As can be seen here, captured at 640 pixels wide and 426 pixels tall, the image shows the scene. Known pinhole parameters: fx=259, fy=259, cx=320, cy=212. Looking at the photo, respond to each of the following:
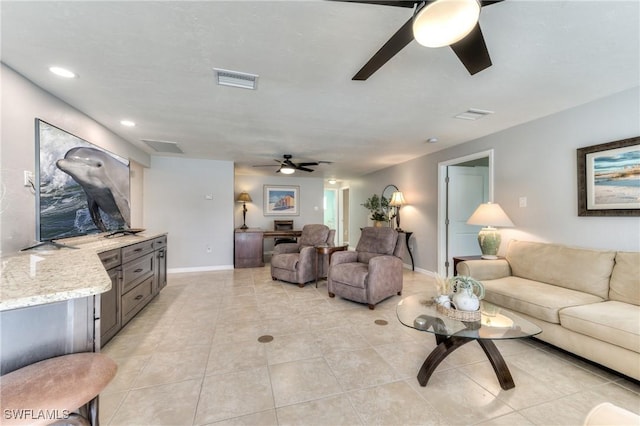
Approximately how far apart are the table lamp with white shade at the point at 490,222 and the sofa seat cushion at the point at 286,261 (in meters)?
2.60

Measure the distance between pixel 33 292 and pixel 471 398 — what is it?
7.57 ft

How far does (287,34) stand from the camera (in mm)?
1612

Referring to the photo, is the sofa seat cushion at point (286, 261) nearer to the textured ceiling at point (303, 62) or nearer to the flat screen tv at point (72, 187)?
the textured ceiling at point (303, 62)

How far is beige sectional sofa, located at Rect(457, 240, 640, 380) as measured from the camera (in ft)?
5.89

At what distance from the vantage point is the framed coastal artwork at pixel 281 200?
7.04 meters

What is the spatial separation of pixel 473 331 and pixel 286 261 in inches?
119

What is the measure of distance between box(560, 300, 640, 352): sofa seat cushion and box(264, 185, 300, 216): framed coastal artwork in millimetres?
5914

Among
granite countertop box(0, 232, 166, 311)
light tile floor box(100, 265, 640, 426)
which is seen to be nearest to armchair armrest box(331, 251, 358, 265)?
light tile floor box(100, 265, 640, 426)

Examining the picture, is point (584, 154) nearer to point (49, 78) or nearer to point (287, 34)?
point (287, 34)

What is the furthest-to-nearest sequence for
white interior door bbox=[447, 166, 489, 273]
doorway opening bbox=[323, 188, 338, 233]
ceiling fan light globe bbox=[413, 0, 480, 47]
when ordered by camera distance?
doorway opening bbox=[323, 188, 338, 233]
white interior door bbox=[447, 166, 489, 273]
ceiling fan light globe bbox=[413, 0, 480, 47]

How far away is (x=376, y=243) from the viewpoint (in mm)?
3855

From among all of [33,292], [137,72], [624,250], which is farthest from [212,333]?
[624,250]

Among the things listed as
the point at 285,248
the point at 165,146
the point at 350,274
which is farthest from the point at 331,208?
the point at 350,274

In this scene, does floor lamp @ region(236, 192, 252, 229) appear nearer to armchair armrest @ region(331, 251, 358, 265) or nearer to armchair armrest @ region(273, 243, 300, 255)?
armchair armrest @ region(273, 243, 300, 255)
